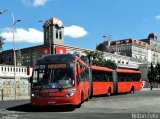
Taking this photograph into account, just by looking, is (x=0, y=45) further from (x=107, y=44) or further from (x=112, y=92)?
(x=107, y=44)

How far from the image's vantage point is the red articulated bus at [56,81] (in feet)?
62.0

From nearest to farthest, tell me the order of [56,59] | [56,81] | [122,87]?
[56,81]
[56,59]
[122,87]

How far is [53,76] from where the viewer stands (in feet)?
63.1

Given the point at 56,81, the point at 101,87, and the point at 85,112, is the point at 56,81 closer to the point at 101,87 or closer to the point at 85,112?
the point at 85,112

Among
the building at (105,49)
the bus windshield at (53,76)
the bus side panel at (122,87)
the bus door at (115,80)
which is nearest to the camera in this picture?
the bus windshield at (53,76)

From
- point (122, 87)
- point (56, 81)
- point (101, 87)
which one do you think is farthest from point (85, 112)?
point (122, 87)

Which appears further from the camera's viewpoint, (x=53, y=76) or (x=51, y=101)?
(x=53, y=76)

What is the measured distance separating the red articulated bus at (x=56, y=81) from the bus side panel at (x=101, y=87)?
13.2 metres

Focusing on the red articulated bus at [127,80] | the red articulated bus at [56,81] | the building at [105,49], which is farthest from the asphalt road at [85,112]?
the building at [105,49]

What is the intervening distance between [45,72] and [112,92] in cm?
2008

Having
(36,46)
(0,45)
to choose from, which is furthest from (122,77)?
(36,46)

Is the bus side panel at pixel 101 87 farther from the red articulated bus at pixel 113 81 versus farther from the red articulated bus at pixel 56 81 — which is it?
the red articulated bus at pixel 56 81

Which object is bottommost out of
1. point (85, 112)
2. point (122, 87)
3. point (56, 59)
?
point (85, 112)

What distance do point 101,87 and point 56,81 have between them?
53.2ft
